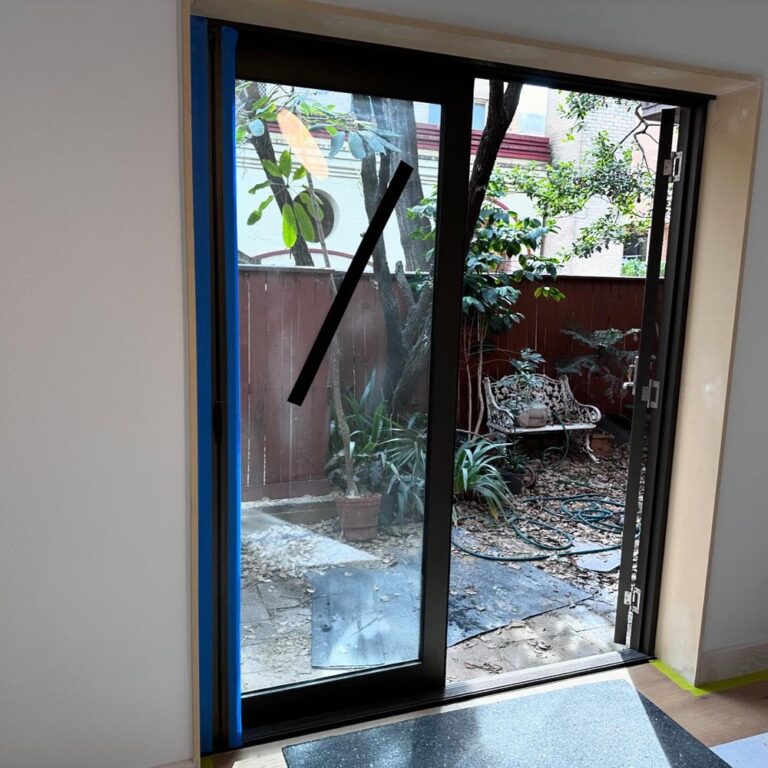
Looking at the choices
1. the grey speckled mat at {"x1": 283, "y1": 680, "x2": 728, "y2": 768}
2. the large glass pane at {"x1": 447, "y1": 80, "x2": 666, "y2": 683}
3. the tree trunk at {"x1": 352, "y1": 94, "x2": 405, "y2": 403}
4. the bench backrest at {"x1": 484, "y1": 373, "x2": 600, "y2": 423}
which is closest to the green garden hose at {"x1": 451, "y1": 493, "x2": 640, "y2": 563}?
the large glass pane at {"x1": 447, "y1": 80, "x2": 666, "y2": 683}

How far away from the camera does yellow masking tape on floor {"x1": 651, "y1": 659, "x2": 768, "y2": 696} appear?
101 inches

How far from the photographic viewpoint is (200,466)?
196cm

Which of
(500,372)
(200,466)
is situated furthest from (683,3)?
(500,372)

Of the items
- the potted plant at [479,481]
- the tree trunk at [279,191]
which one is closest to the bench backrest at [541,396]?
the potted plant at [479,481]

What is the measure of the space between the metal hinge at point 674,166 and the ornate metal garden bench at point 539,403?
10.1 feet

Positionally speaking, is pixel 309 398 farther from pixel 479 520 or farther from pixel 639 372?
pixel 479 520

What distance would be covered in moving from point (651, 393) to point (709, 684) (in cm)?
107

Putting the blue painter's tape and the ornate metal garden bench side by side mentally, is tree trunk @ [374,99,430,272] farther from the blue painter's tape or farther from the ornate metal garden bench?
the ornate metal garden bench

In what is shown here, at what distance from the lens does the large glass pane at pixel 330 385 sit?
206 centimetres

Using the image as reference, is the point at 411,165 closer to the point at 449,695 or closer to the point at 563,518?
the point at 449,695

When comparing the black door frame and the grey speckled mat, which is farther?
the black door frame

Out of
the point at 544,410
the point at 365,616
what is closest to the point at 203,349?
the point at 365,616

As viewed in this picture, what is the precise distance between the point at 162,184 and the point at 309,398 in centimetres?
75

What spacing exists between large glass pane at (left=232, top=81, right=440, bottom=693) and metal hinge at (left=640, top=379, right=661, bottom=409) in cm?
95
